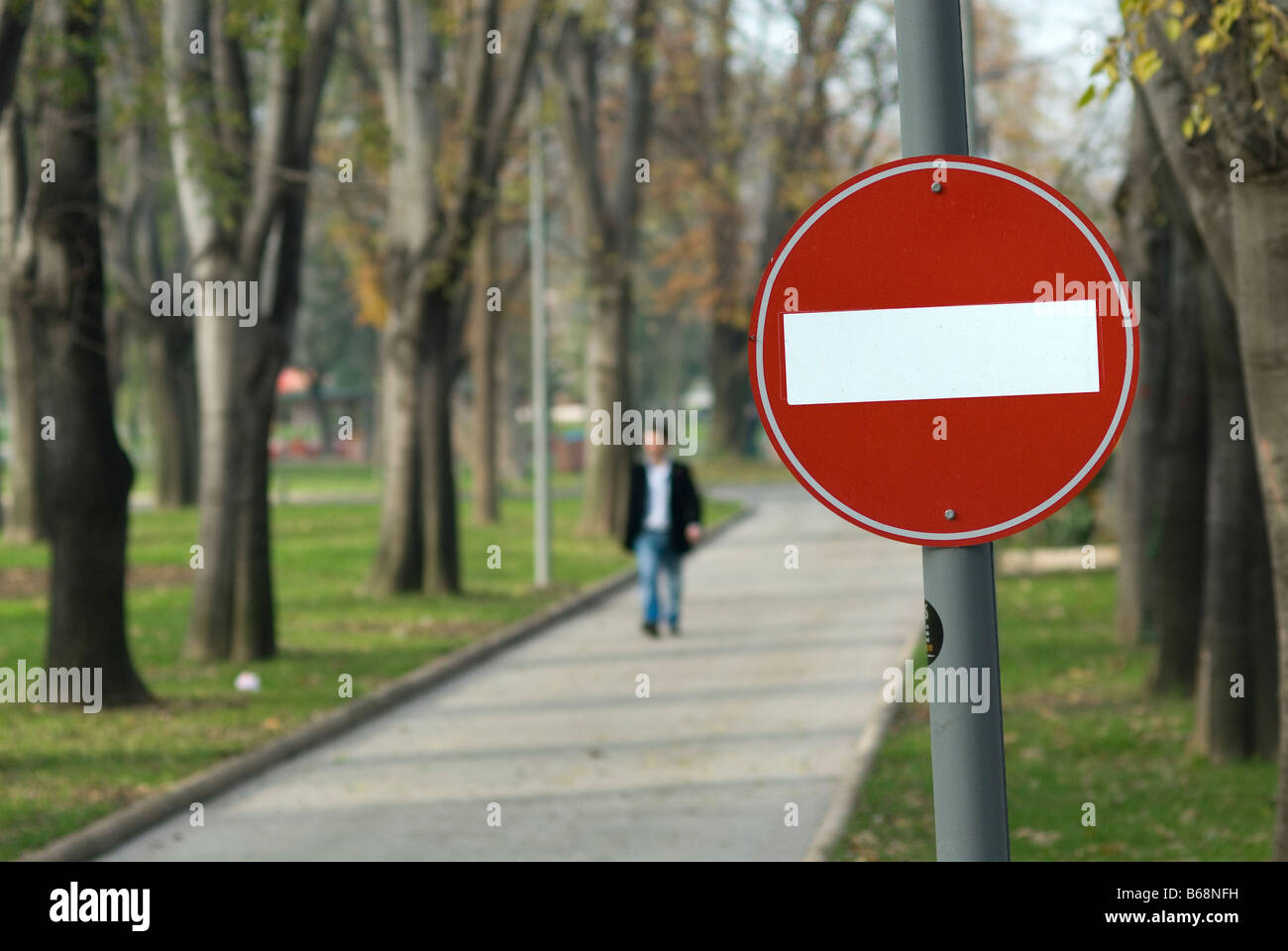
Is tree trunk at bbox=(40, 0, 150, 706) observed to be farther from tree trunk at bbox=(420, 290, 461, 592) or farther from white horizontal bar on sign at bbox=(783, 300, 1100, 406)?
white horizontal bar on sign at bbox=(783, 300, 1100, 406)

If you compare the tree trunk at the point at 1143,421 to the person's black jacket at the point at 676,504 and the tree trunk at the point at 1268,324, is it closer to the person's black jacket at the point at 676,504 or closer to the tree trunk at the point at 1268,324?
the person's black jacket at the point at 676,504

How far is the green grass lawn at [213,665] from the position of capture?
33.8ft

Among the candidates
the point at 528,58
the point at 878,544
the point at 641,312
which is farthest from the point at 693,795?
the point at 641,312

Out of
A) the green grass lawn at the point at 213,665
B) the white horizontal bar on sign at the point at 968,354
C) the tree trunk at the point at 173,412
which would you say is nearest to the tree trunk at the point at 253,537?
the green grass lawn at the point at 213,665

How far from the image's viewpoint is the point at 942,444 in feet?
11.1

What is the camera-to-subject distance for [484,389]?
3316 centimetres

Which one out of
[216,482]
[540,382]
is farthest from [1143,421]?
[540,382]

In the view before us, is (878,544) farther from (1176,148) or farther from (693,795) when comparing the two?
(1176,148)

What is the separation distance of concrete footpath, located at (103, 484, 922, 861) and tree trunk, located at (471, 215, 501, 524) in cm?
1263

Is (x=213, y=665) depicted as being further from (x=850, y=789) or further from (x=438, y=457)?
(x=850, y=789)

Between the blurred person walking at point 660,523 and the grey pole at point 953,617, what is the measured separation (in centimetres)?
1427

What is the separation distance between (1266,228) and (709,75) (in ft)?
104

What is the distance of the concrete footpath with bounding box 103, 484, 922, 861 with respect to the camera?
9117mm

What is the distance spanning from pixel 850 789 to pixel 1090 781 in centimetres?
134
